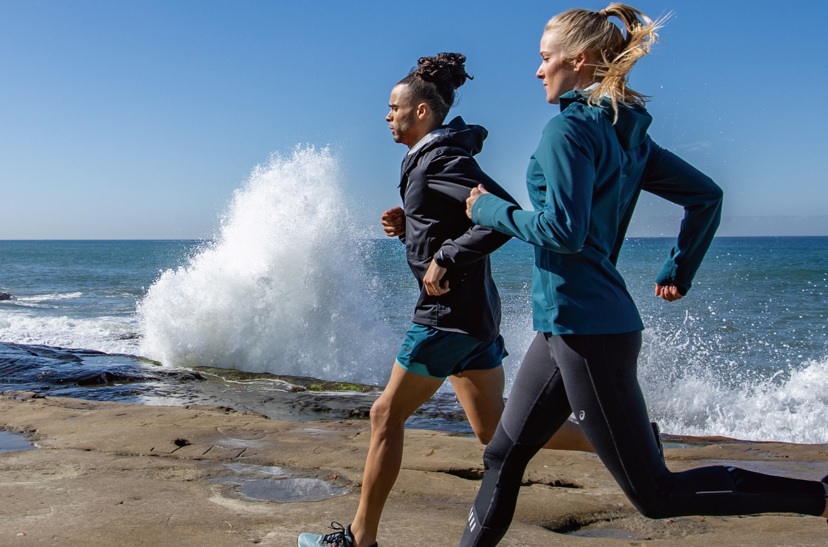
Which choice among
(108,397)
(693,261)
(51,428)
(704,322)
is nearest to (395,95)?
(693,261)

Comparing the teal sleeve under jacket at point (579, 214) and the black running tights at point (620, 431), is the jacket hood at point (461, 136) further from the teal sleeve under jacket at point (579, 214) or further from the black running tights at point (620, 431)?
the black running tights at point (620, 431)

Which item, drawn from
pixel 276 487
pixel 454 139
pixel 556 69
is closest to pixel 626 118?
pixel 556 69

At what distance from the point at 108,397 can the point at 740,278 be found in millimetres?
30169

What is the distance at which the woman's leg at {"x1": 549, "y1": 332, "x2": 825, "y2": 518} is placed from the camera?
2.19m

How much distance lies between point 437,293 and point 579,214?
34.2 inches

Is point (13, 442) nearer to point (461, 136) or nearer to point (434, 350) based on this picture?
point (434, 350)

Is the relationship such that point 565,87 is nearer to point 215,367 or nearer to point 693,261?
point 693,261

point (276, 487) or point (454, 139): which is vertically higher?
point (454, 139)

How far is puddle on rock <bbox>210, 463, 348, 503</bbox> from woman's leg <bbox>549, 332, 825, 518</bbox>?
7.34 feet

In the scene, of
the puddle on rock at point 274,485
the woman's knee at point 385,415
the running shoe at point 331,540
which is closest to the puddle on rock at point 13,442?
the puddle on rock at point 274,485

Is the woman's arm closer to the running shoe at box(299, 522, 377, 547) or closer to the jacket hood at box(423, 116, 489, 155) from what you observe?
the jacket hood at box(423, 116, 489, 155)

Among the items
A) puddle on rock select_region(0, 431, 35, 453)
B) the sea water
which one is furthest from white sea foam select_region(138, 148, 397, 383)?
puddle on rock select_region(0, 431, 35, 453)

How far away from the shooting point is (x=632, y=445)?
220 cm

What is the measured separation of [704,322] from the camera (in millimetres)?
17812
